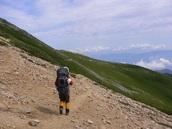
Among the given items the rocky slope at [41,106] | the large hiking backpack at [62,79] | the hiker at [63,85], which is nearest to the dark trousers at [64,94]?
the hiker at [63,85]

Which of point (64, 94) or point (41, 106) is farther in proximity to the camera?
point (41, 106)

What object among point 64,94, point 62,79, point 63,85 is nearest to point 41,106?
point 64,94

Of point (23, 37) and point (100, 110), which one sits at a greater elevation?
point (23, 37)

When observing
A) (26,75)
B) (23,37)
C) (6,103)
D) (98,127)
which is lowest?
(98,127)

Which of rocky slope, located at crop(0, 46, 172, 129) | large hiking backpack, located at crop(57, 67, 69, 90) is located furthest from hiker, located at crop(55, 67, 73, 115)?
rocky slope, located at crop(0, 46, 172, 129)

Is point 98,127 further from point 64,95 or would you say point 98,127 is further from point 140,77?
point 140,77

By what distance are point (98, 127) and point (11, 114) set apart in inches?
272

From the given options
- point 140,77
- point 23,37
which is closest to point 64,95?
point 23,37

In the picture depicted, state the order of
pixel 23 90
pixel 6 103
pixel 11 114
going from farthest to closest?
pixel 23 90 → pixel 6 103 → pixel 11 114

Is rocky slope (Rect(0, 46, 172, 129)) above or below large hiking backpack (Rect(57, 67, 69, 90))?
below

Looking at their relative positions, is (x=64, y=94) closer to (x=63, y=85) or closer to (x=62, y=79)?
(x=63, y=85)

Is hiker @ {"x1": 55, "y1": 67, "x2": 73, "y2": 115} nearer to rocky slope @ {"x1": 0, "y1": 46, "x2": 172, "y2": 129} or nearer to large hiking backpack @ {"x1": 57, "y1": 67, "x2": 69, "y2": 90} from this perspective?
large hiking backpack @ {"x1": 57, "y1": 67, "x2": 69, "y2": 90}

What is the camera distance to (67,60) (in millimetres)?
81562

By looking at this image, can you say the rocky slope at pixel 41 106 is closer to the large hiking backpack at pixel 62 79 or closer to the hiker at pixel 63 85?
the hiker at pixel 63 85
